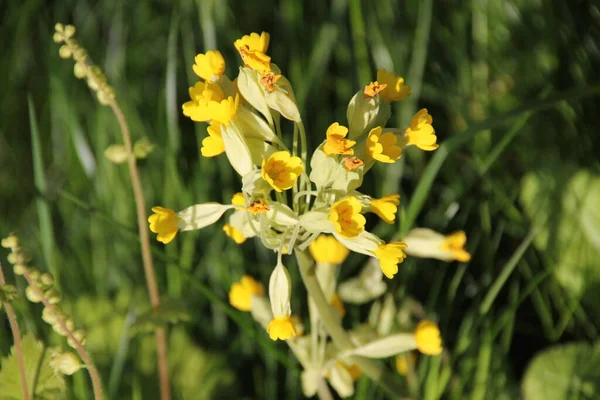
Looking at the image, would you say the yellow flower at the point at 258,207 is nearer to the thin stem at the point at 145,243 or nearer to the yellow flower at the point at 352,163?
the yellow flower at the point at 352,163

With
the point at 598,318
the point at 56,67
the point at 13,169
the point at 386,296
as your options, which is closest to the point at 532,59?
the point at 598,318

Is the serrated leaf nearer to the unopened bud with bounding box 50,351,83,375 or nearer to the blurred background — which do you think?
the blurred background

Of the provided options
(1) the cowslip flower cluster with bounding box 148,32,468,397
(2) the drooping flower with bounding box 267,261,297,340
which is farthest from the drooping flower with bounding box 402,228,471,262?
(2) the drooping flower with bounding box 267,261,297,340

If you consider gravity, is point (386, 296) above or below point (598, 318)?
above

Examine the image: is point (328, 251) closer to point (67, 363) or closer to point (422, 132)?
point (422, 132)

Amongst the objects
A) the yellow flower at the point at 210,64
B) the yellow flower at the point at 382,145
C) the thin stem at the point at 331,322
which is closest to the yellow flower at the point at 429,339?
the thin stem at the point at 331,322

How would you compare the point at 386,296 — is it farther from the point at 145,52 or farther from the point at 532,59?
the point at 145,52
